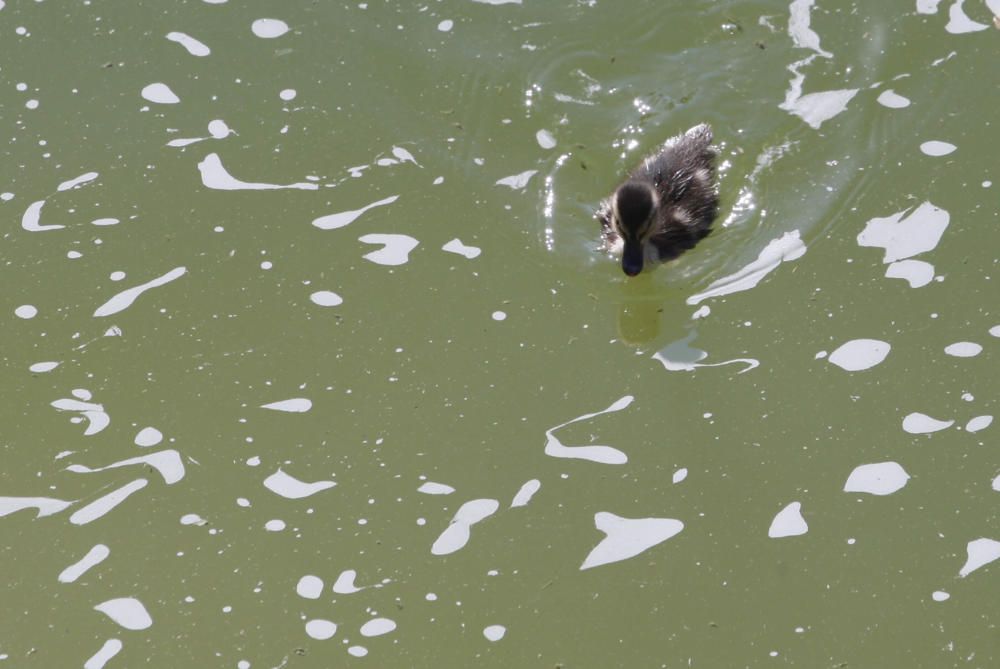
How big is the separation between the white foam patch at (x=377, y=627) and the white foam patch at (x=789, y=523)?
3.48 feet

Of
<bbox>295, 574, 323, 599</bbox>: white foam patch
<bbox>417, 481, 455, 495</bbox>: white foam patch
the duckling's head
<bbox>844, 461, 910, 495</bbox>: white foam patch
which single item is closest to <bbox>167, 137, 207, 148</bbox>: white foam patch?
the duckling's head

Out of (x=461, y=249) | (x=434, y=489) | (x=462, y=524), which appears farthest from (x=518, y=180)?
(x=462, y=524)

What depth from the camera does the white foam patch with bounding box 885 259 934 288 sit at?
4.20 m

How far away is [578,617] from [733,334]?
1.04 meters

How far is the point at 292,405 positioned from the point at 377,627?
0.78 meters

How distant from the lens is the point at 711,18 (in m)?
5.21

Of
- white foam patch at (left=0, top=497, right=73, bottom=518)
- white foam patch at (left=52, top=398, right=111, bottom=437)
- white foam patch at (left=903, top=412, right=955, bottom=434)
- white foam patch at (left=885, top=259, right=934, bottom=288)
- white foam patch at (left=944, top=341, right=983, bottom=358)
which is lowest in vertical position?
white foam patch at (left=0, top=497, right=73, bottom=518)

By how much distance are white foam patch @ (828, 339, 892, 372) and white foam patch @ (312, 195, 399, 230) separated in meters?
1.54

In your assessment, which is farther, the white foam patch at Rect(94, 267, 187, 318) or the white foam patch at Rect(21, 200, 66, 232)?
the white foam patch at Rect(21, 200, 66, 232)

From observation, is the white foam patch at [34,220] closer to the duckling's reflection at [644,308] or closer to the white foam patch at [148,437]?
the white foam patch at [148,437]

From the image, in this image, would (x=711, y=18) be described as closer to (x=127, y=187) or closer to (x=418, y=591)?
(x=127, y=187)

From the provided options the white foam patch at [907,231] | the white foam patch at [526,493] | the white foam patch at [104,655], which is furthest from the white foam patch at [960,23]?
the white foam patch at [104,655]

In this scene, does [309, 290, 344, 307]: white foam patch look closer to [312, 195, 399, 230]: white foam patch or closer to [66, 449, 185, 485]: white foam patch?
[312, 195, 399, 230]: white foam patch

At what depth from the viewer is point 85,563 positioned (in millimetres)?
3805
